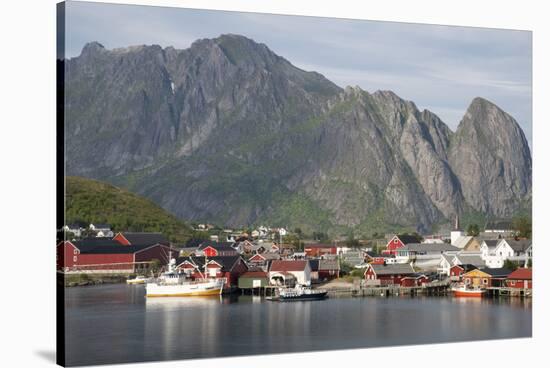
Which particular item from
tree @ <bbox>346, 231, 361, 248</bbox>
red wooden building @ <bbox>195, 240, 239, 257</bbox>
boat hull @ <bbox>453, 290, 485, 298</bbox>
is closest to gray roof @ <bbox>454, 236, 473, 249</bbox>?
boat hull @ <bbox>453, 290, 485, 298</bbox>

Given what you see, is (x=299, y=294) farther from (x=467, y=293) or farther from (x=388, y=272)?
(x=467, y=293)

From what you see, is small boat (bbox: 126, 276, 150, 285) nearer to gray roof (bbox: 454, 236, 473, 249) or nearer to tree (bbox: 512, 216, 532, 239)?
gray roof (bbox: 454, 236, 473, 249)

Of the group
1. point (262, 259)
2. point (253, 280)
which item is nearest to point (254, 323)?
point (253, 280)

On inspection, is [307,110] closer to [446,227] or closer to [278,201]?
[278,201]

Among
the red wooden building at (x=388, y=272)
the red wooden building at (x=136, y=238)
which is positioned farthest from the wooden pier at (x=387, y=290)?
the red wooden building at (x=136, y=238)

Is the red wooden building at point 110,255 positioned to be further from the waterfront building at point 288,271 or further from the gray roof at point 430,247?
the gray roof at point 430,247
